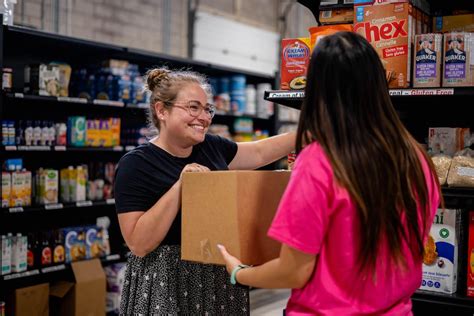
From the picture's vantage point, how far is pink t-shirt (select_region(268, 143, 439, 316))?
4.68 ft

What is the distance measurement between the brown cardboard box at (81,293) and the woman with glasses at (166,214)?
2.42 meters

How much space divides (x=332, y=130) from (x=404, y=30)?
1.06 meters

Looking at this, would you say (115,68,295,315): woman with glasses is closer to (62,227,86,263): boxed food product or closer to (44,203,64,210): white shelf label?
(44,203,64,210): white shelf label

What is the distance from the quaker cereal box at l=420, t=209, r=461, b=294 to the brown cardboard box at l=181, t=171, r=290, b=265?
83cm

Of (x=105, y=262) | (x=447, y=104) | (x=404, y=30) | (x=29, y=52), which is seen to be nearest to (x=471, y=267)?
(x=447, y=104)

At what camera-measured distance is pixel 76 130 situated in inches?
189

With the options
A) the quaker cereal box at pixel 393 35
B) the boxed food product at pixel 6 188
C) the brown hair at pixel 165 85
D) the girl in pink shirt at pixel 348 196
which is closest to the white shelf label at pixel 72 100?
the boxed food product at pixel 6 188

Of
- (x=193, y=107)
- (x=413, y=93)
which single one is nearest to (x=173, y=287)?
(x=193, y=107)

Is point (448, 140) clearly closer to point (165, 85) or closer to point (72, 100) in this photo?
point (165, 85)

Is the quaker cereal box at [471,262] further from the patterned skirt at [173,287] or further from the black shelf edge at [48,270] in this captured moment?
the black shelf edge at [48,270]

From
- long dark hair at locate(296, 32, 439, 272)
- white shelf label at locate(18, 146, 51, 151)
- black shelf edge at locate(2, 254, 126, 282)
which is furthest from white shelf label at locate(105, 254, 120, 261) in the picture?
long dark hair at locate(296, 32, 439, 272)

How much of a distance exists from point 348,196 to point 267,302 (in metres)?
4.56

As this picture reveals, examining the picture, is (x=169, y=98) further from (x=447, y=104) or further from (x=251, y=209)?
(x=447, y=104)

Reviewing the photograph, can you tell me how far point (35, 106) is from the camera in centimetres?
495
